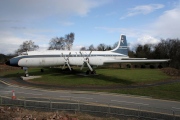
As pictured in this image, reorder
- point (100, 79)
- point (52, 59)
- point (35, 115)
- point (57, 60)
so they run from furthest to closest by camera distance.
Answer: point (57, 60) → point (52, 59) → point (100, 79) → point (35, 115)

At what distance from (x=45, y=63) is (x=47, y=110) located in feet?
71.4

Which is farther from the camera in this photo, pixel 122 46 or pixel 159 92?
pixel 122 46

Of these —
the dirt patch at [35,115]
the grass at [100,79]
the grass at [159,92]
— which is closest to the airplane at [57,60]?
the grass at [100,79]

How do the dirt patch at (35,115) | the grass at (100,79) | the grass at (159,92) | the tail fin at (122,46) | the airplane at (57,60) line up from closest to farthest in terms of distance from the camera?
the dirt patch at (35,115), the grass at (159,92), the grass at (100,79), the airplane at (57,60), the tail fin at (122,46)

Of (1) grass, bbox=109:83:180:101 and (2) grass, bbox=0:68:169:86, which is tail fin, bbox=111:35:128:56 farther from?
(1) grass, bbox=109:83:180:101

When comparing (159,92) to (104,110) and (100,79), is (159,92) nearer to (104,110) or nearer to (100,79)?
(100,79)

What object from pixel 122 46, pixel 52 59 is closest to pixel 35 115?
pixel 52 59

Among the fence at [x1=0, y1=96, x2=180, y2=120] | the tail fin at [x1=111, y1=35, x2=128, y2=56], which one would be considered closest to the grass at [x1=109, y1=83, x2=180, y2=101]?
the fence at [x1=0, y1=96, x2=180, y2=120]

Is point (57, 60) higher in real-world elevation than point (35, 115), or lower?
higher

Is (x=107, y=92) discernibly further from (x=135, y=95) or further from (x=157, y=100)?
(x=157, y=100)

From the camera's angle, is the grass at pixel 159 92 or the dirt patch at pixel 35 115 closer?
the dirt patch at pixel 35 115

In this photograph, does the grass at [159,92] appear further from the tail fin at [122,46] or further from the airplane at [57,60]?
the tail fin at [122,46]

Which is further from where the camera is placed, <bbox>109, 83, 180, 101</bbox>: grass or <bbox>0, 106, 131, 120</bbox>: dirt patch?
<bbox>109, 83, 180, 101</bbox>: grass

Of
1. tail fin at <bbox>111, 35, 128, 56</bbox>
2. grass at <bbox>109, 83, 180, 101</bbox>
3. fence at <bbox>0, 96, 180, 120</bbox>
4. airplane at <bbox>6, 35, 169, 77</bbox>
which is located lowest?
grass at <bbox>109, 83, 180, 101</bbox>
